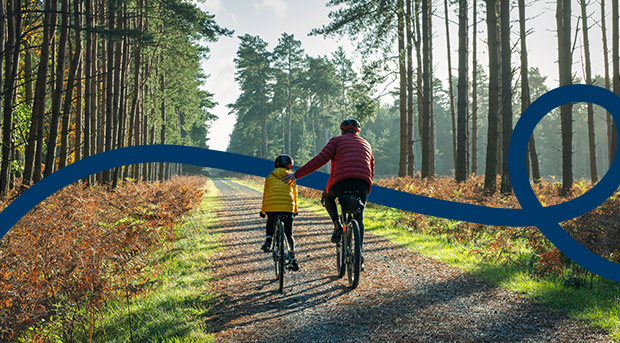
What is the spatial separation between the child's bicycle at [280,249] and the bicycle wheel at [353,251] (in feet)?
3.18

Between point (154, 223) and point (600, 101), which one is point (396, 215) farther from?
point (600, 101)

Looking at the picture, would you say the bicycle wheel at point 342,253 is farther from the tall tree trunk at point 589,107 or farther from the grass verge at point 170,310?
the tall tree trunk at point 589,107

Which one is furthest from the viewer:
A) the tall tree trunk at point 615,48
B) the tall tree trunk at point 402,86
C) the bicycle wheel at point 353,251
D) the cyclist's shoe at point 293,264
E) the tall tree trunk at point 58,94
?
the tall tree trunk at point 402,86

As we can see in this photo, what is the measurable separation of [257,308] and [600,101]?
16.2 feet

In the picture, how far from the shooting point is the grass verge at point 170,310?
4902 mm

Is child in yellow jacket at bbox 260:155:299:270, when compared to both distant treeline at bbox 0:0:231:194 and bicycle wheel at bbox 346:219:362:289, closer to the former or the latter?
bicycle wheel at bbox 346:219:362:289

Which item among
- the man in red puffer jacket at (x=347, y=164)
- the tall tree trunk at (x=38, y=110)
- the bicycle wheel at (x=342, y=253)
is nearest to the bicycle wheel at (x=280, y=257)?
the bicycle wheel at (x=342, y=253)

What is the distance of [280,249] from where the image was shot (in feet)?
20.3

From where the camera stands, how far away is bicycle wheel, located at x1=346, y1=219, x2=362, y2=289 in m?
5.77

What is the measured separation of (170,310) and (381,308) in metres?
2.86

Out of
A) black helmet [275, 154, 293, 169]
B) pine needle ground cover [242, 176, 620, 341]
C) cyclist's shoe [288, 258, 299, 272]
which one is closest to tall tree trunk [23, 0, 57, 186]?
black helmet [275, 154, 293, 169]

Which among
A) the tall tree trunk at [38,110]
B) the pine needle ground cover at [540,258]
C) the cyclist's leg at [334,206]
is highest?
the tall tree trunk at [38,110]

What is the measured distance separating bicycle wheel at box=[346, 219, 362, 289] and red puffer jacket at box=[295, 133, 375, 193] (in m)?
0.65

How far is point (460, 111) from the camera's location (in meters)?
A: 17.4
